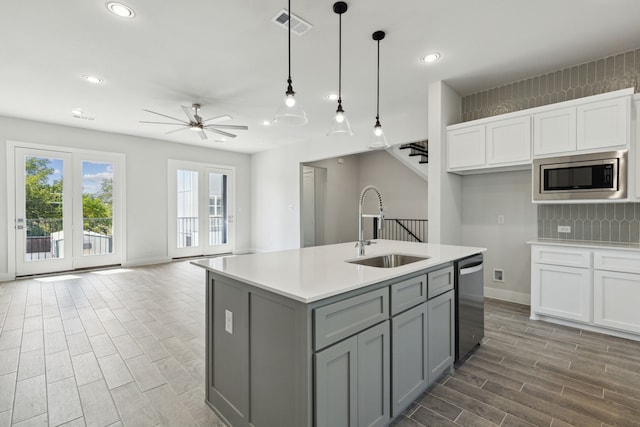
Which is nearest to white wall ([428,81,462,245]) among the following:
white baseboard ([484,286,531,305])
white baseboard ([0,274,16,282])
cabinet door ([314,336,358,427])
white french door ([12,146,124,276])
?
white baseboard ([484,286,531,305])

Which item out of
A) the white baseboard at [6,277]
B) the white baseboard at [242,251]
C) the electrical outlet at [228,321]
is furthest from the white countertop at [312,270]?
the white baseboard at [242,251]

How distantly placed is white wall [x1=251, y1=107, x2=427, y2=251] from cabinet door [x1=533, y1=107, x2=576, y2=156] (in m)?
2.05

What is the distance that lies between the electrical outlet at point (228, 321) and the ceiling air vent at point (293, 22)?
7.42 ft

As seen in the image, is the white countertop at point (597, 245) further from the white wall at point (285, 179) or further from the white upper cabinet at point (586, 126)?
the white wall at point (285, 179)

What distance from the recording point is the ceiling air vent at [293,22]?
2.40 metres

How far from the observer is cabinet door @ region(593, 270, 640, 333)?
2.77 metres

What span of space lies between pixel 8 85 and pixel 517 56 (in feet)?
19.8

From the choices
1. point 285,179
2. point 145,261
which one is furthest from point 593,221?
point 145,261

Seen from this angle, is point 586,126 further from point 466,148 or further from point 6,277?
point 6,277

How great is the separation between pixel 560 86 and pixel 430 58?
5.36ft

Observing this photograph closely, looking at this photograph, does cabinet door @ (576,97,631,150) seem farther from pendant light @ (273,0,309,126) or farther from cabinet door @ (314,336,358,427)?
cabinet door @ (314,336,358,427)

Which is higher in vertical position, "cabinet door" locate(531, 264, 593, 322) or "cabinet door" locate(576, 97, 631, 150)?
"cabinet door" locate(576, 97, 631, 150)

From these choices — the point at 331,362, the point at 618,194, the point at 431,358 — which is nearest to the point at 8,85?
the point at 331,362

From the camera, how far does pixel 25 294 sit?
4.25 metres
